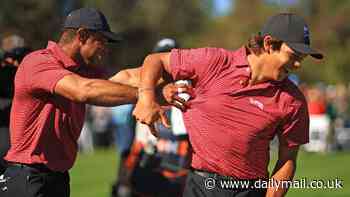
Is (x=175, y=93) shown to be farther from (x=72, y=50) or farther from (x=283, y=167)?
(x=283, y=167)

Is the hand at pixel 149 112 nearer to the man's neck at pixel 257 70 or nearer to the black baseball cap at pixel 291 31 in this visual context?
the man's neck at pixel 257 70

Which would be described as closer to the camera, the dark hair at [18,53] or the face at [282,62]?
the face at [282,62]

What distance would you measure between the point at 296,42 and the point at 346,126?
23205 millimetres

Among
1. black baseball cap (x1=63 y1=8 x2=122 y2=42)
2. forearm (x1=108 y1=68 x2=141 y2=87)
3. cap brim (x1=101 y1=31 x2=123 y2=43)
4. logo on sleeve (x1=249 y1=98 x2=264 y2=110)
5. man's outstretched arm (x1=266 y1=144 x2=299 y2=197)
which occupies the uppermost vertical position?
black baseball cap (x1=63 y1=8 x2=122 y2=42)

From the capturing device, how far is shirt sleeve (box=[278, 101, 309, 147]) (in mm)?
6078

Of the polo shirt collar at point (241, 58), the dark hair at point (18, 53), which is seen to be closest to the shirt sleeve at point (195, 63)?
the polo shirt collar at point (241, 58)

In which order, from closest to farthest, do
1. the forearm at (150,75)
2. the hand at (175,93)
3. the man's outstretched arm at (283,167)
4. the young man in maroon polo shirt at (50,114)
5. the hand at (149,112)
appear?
the hand at (149,112), the forearm at (150,75), the hand at (175,93), the young man in maroon polo shirt at (50,114), the man's outstretched arm at (283,167)

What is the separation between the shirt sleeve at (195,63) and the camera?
589 centimetres

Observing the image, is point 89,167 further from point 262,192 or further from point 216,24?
point 216,24

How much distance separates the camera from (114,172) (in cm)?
2003

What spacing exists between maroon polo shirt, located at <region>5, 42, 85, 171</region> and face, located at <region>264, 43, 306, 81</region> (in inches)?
56.0

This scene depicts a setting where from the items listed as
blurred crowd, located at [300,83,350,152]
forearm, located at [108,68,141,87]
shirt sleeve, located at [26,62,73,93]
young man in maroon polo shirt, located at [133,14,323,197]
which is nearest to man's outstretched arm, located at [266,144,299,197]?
young man in maroon polo shirt, located at [133,14,323,197]

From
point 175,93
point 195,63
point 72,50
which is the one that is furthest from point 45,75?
point 195,63

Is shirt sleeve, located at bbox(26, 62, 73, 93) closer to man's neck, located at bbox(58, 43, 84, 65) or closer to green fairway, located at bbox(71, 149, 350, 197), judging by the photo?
man's neck, located at bbox(58, 43, 84, 65)
